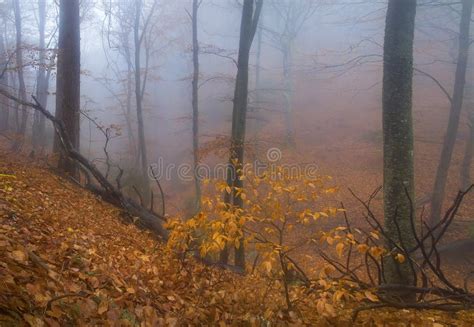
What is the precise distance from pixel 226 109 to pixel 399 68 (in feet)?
94.1

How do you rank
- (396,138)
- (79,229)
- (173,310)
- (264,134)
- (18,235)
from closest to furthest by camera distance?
1. (173,310)
2. (18,235)
3. (396,138)
4. (79,229)
5. (264,134)

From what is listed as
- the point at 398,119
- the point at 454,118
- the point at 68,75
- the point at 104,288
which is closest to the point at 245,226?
the point at 104,288

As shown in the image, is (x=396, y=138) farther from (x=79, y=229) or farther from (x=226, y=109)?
(x=226, y=109)

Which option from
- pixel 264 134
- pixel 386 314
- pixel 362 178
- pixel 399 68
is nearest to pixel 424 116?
pixel 362 178

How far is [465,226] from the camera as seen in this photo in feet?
36.8

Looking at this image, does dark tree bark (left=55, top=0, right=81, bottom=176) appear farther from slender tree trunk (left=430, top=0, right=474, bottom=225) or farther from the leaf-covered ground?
slender tree trunk (left=430, top=0, right=474, bottom=225)

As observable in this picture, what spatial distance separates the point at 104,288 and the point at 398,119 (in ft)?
13.2

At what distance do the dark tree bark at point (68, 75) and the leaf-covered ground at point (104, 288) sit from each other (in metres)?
3.85

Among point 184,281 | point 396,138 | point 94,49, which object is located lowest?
point 184,281

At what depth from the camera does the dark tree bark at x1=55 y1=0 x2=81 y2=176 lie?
29.6 ft

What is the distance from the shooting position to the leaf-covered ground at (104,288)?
2369 mm

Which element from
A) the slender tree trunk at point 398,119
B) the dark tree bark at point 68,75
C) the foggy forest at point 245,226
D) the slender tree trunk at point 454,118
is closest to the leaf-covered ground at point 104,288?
the foggy forest at point 245,226

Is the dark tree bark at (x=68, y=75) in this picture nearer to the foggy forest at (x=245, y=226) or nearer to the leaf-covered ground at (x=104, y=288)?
the foggy forest at (x=245, y=226)

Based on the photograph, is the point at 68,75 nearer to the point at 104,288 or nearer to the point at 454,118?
the point at 104,288
